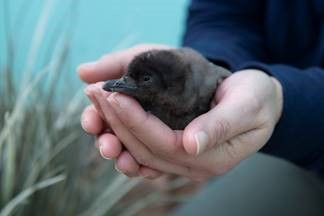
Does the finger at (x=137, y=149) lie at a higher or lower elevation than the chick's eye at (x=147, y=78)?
lower

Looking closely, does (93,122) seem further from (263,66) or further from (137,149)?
(263,66)

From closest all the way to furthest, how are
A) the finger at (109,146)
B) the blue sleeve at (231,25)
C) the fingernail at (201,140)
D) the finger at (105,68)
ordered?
the fingernail at (201,140) → the finger at (109,146) → the finger at (105,68) → the blue sleeve at (231,25)

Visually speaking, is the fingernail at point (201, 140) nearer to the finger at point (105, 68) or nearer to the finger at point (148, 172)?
the finger at point (148, 172)

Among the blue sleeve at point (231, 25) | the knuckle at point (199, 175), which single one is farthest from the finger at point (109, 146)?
the blue sleeve at point (231, 25)

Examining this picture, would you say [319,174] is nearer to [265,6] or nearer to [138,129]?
[265,6]

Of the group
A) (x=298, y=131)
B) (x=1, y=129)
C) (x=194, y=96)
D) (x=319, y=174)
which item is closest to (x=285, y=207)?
(x=319, y=174)

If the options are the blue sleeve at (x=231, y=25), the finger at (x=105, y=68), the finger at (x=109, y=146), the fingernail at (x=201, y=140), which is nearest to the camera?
the fingernail at (x=201, y=140)
